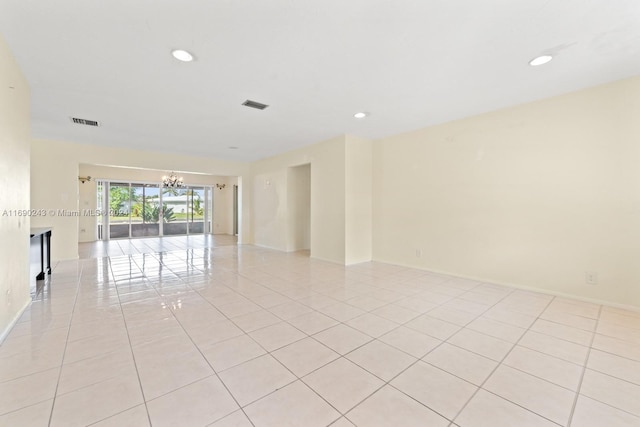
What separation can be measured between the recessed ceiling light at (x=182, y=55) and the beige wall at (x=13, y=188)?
1276mm

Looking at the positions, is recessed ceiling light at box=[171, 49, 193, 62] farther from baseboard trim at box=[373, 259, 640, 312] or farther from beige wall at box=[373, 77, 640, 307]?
baseboard trim at box=[373, 259, 640, 312]

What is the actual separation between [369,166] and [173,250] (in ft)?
17.6

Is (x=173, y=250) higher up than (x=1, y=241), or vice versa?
(x=1, y=241)

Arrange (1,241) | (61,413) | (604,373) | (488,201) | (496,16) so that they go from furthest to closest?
(488,201)
(1,241)
(496,16)
(604,373)
(61,413)

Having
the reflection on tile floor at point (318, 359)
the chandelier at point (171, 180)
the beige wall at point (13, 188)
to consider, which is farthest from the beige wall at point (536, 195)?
the chandelier at point (171, 180)

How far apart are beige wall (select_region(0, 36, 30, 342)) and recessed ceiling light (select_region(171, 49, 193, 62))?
1.28 m

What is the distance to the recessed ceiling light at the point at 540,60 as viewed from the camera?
2430mm

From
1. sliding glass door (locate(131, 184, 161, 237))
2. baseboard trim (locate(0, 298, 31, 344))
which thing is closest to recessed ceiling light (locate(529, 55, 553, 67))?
baseboard trim (locate(0, 298, 31, 344))

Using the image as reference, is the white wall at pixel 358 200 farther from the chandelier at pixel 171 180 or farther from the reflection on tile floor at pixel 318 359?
the chandelier at pixel 171 180

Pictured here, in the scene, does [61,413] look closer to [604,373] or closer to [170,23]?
[170,23]

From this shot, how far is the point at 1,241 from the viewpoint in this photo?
82.7 inches

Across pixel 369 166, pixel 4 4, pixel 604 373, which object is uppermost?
pixel 4 4

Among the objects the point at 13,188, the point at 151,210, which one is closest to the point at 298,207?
the point at 13,188

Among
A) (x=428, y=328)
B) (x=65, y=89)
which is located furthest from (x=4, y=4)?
(x=428, y=328)
